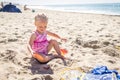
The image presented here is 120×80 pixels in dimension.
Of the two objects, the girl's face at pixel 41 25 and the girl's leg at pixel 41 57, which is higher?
the girl's face at pixel 41 25

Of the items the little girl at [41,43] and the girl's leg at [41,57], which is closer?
A: the girl's leg at [41,57]

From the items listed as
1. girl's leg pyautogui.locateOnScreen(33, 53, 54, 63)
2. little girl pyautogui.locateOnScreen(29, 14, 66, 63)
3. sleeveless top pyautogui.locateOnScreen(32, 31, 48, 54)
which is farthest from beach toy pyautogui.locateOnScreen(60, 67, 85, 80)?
sleeveless top pyautogui.locateOnScreen(32, 31, 48, 54)

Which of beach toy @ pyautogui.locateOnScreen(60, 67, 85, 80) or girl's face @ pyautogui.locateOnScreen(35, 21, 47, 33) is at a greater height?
girl's face @ pyautogui.locateOnScreen(35, 21, 47, 33)

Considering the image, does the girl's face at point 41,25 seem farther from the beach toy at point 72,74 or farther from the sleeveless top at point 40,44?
the beach toy at point 72,74

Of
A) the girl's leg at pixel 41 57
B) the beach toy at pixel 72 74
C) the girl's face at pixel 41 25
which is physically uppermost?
the girl's face at pixel 41 25

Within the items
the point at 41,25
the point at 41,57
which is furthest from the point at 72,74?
the point at 41,25

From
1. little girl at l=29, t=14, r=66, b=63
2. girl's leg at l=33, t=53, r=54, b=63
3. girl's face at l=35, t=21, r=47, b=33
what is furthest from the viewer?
little girl at l=29, t=14, r=66, b=63

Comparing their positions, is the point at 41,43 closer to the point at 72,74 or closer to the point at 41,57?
the point at 41,57

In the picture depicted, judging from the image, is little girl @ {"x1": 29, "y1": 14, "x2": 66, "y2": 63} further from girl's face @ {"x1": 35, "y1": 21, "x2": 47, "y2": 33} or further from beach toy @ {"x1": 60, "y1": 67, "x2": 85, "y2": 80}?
beach toy @ {"x1": 60, "y1": 67, "x2": 85, "y2": 80}

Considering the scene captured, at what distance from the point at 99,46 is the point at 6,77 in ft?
8.40

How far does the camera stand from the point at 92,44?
532 centimetres

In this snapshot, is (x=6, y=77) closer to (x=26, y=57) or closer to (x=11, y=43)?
(x=26, y=57)

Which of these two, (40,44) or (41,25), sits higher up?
(41,25)

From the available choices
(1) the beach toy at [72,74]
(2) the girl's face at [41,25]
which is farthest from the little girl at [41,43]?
(1) the beach toy at [72,74]
